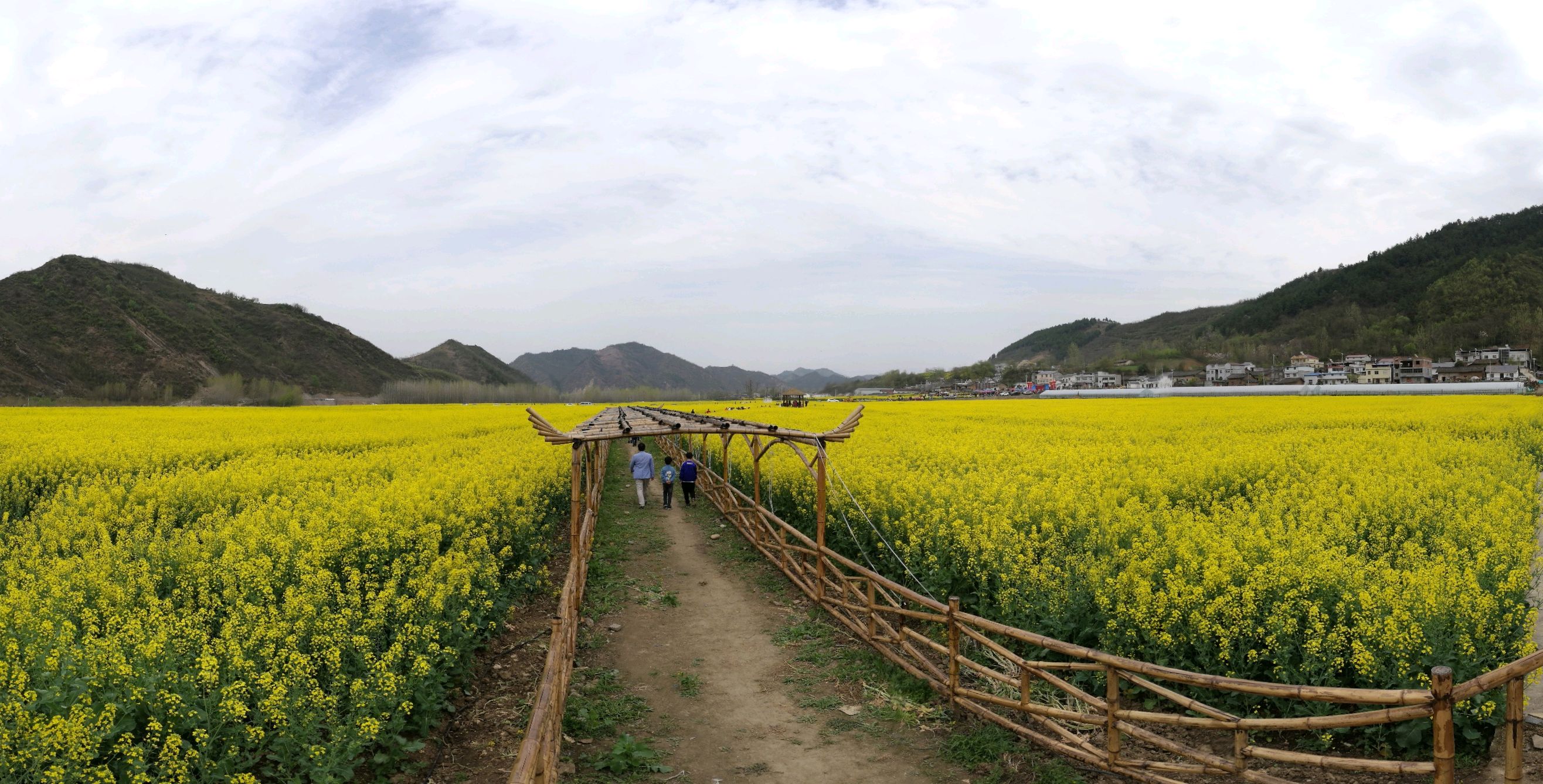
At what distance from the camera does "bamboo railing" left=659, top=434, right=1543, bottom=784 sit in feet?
12.8

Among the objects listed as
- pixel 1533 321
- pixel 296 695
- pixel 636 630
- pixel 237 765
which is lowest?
pixel 636 630

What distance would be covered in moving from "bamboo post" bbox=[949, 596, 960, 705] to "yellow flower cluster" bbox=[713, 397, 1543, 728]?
A: 149cm

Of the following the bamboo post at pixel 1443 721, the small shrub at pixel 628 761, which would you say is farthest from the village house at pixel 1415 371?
the small shrub at pixel 628 761

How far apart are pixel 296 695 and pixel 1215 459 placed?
16.9 m

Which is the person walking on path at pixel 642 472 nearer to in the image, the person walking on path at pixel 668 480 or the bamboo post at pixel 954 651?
the person walking on path at pixel 668 480

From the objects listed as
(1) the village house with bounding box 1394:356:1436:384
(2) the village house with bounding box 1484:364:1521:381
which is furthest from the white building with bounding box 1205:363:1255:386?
(2) the village house with bounding box 1484:364:1521:381

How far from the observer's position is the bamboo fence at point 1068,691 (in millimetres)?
4074

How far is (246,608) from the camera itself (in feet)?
21.2

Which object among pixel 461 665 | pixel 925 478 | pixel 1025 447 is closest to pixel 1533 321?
pixel 1025 447

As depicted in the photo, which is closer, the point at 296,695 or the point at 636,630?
the point at 296,695

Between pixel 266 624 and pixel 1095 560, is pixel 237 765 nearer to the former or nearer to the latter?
pixel 266 624

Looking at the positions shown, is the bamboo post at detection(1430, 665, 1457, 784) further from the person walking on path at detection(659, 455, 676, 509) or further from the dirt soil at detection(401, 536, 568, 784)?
the person walking on path at detection(659, 455, 676, 509)

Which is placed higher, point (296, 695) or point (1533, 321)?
point (1533, 321)

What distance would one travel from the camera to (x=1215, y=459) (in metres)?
16.5
